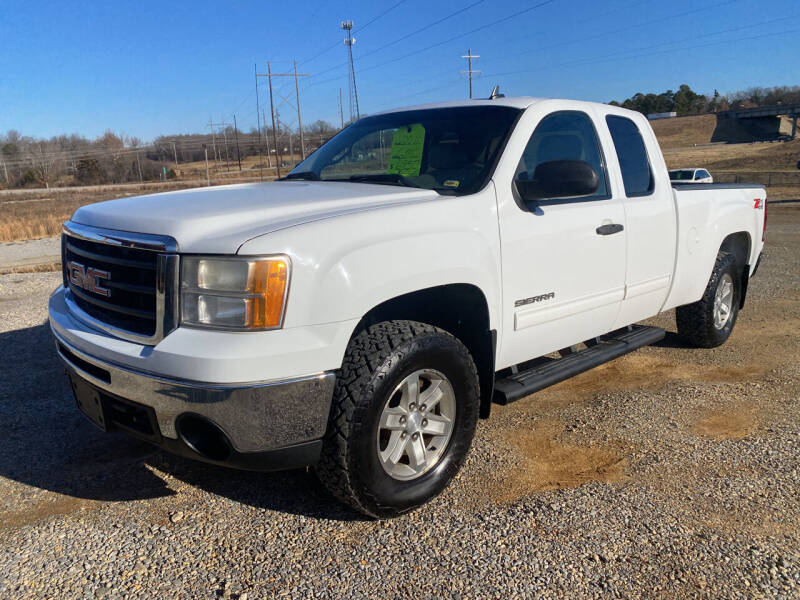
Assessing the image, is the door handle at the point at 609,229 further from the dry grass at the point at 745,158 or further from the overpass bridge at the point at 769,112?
the overpass bridge at the point at 769,112

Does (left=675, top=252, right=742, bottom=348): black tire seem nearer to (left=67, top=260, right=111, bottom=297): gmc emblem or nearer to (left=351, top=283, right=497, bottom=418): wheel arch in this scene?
(left=351, top=283, right=497, bottom=418): wheel arch

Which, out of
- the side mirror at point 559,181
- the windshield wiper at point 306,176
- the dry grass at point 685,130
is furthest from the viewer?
the dry grass at point 685,130

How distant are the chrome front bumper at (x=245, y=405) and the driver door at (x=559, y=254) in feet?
4.16

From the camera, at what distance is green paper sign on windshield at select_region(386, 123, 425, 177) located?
384 cm

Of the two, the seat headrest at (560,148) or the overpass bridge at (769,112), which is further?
the overpass bridge at (769,112)

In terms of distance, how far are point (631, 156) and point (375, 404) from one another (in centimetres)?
286

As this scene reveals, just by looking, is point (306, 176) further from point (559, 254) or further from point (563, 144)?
point (559, 254)

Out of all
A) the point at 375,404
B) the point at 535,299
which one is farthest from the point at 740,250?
the point at 375,404

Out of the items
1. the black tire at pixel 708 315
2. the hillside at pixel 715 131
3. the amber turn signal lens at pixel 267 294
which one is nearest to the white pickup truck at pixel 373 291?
the amber turn signal lens at pixel 267 294

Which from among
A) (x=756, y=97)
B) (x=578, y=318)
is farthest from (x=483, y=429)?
(x=756, y=97)

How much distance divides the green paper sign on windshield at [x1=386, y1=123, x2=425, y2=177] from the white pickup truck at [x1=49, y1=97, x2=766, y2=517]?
0.05 ft

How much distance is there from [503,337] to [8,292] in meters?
8.19

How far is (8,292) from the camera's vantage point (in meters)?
8.98

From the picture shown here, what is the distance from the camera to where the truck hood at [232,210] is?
2.61 metres
